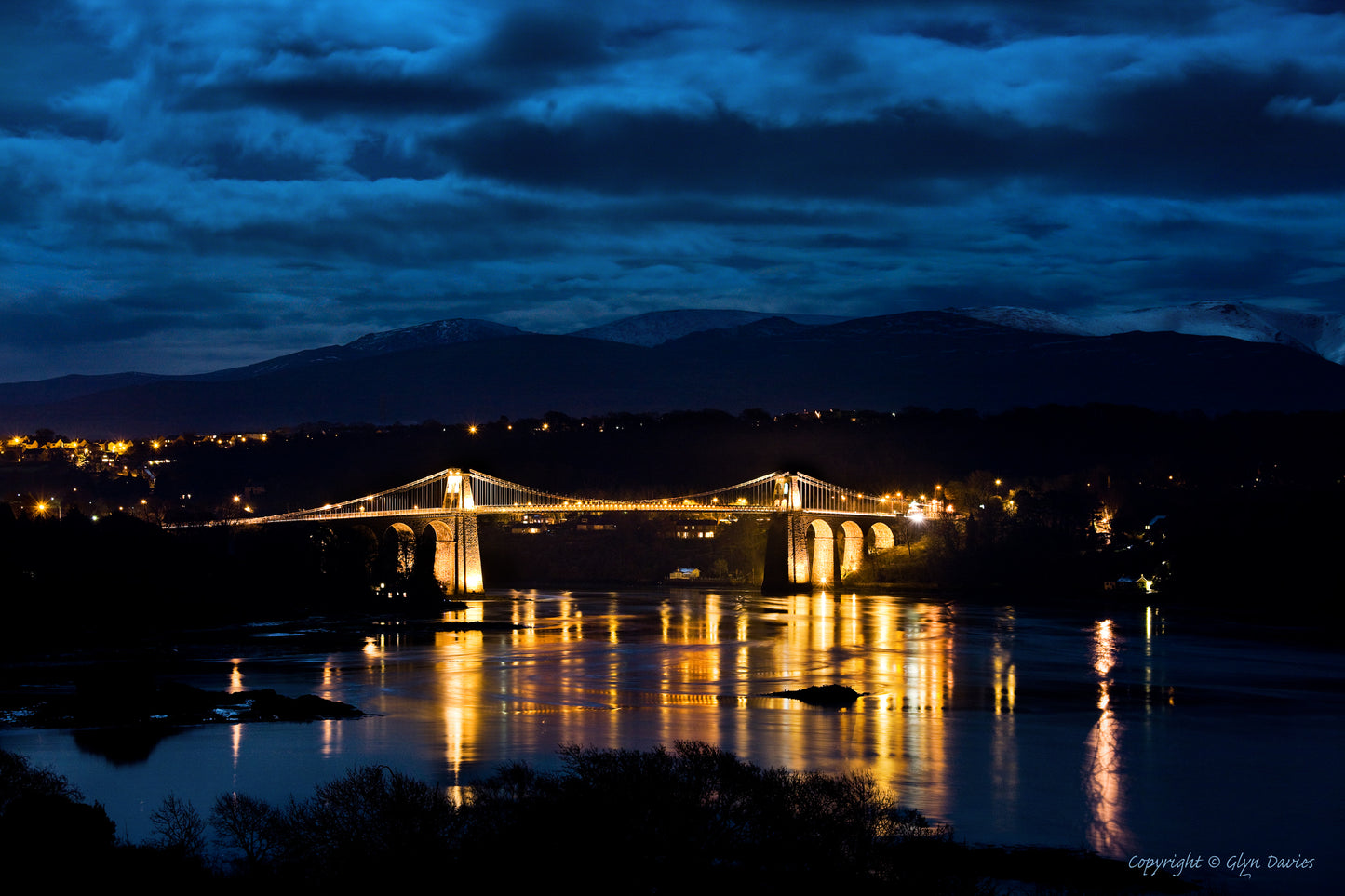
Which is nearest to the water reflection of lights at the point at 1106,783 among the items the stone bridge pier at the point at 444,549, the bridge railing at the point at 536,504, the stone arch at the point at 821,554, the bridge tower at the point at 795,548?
the bridge tower at the point at 795,548

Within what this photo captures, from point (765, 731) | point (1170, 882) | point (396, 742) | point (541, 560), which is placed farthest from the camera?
point (541, 560)

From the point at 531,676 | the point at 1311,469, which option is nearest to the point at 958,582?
the point at 1311,469

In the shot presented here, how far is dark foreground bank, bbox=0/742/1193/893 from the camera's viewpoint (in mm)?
11883

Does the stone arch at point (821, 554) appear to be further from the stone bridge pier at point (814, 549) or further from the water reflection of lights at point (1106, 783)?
the water reflection of lights at point (1106, 783)

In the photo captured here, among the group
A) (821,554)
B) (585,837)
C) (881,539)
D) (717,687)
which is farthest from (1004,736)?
(881,539)

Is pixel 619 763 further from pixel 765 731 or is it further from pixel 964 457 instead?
pixel 964 457

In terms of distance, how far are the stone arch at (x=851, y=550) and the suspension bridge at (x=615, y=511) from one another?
0.18 feet

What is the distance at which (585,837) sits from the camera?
479 inches

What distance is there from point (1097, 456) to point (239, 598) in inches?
2796

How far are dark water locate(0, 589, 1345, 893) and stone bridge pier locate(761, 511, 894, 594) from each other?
81.7 feet

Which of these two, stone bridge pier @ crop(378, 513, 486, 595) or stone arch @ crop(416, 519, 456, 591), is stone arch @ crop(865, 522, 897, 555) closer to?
stone bridge pier @ crop(378, 513, 486, 595)

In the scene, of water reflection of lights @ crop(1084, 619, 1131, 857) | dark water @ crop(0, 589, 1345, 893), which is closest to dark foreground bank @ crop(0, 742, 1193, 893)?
water reflection of lights @ crop(1084, 619, 1131, 857)

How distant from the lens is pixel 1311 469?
295ft

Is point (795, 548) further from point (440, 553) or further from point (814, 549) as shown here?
point (440, 553)
